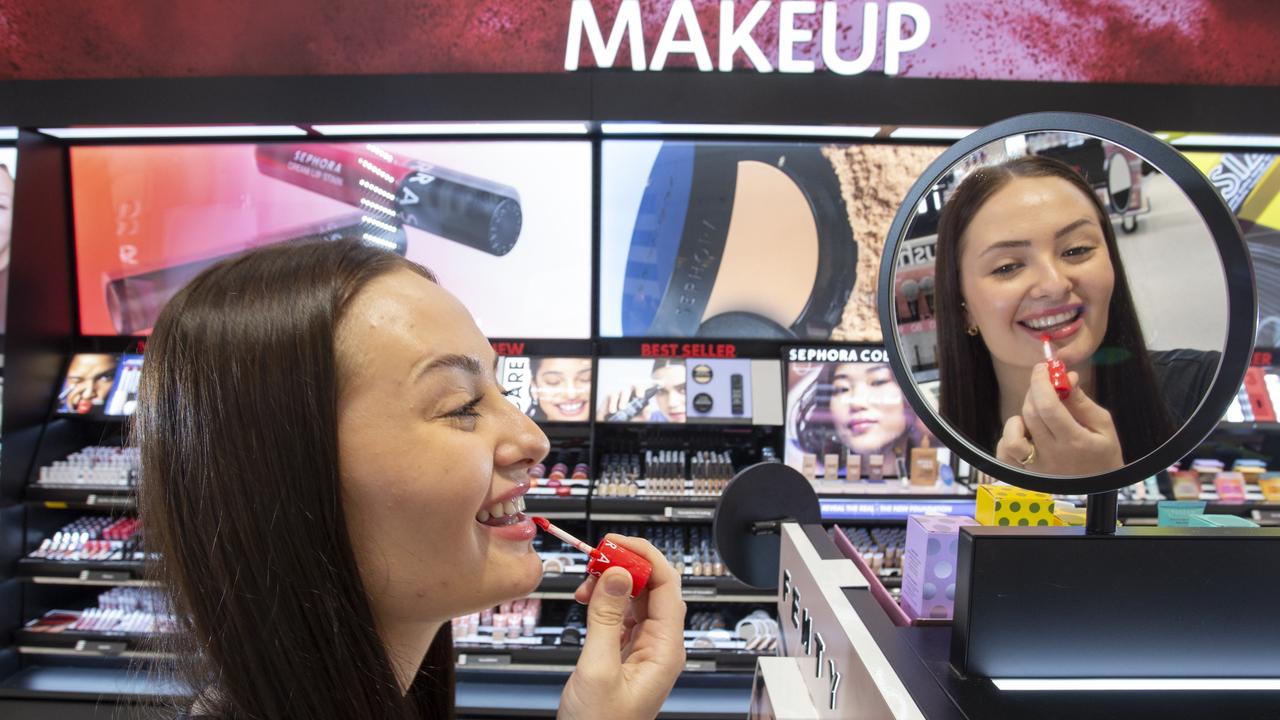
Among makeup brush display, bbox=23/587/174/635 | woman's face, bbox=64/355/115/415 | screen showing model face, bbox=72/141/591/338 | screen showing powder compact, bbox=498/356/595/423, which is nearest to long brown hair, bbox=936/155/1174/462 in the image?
screen showing powder compact, bbox=498/356/595/423

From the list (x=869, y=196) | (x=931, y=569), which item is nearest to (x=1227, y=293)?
(x=931, y=569)

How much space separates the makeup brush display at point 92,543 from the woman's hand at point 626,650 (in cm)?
351

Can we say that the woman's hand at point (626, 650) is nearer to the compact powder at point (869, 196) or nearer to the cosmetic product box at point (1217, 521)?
the cosmetic product box at point (1217, 521)

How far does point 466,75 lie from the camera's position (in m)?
3.05

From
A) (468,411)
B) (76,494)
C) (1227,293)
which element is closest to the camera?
(1227,293)

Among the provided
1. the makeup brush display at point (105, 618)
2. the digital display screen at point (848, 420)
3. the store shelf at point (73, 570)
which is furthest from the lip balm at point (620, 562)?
the store shelf at point (73, 570)

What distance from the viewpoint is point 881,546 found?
10.7ft

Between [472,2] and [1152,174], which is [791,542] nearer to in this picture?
[1152,174]

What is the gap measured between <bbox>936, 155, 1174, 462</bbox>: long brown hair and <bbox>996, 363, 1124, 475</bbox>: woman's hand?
1cm

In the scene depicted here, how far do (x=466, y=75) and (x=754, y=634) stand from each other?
3018 mm

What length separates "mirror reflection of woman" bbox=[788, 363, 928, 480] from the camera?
11.1ft

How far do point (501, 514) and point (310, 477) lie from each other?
0.79ft

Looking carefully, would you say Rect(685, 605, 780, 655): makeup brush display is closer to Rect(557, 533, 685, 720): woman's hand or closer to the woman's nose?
Rect(557, 533, 685, 720): woman's hand

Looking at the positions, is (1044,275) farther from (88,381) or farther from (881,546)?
(88,381)
